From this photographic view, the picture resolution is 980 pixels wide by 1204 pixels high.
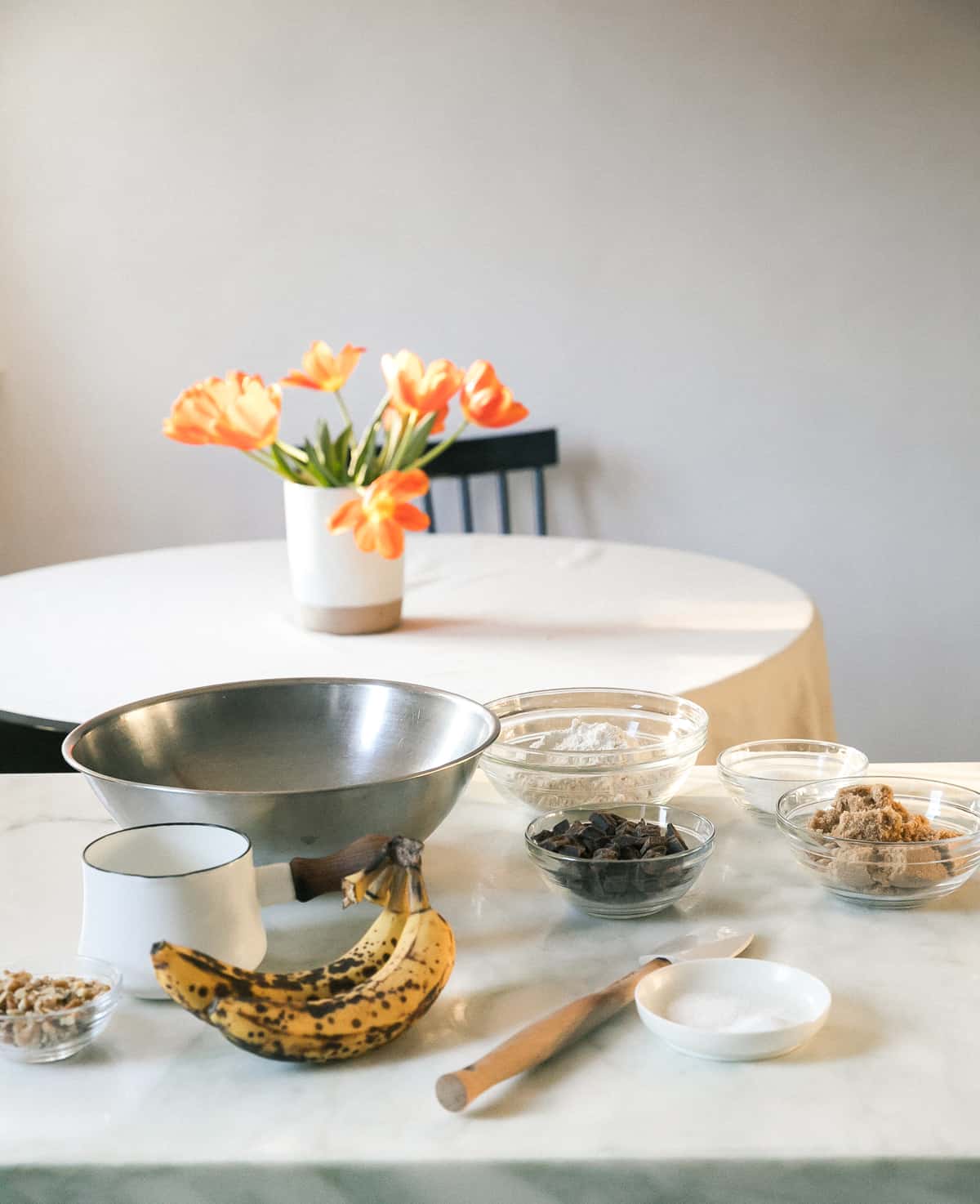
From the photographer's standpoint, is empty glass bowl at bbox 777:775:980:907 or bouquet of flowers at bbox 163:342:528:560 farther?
bouquet of flowers at bbox 163:342:528:560

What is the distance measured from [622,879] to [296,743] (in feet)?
1.01

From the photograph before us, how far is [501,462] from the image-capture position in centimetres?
316

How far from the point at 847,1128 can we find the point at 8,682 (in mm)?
1272

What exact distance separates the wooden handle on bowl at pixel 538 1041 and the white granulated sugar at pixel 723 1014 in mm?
29

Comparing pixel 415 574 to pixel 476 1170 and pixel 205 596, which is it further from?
pixel 476 1170

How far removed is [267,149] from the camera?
329 centimetres

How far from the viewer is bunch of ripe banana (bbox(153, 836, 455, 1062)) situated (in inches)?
24.5

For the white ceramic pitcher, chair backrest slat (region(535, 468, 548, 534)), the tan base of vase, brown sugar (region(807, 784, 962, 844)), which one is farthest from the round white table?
chair backrest slat (region(535, 468, 548, 534))

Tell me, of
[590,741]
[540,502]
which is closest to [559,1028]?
[590,741]

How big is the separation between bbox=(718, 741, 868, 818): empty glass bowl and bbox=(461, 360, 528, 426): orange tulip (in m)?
0.65

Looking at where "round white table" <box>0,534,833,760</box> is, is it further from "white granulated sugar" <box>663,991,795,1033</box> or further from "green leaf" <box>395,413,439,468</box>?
"white granulated sugar" <box>663,991,795,1033</box>

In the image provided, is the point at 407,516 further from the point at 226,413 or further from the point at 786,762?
the point at 786,762

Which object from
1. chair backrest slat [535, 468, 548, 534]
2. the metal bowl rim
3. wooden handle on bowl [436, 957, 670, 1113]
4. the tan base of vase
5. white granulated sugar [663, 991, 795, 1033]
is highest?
the metal bowl rim

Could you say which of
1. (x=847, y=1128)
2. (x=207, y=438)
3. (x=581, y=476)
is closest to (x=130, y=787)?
(x=847, y=1128)
